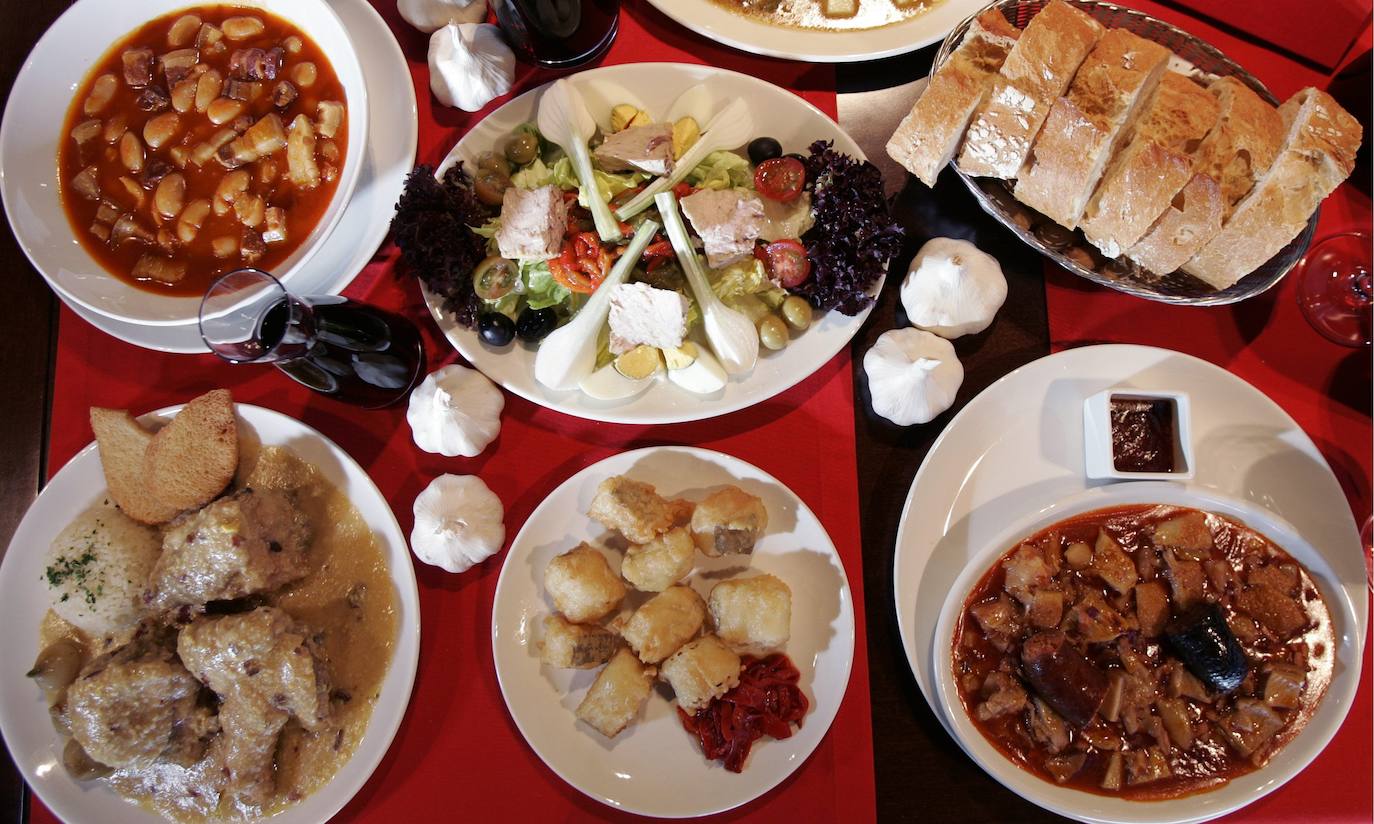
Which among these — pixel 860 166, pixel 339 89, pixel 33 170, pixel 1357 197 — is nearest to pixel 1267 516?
pixel 1357 197

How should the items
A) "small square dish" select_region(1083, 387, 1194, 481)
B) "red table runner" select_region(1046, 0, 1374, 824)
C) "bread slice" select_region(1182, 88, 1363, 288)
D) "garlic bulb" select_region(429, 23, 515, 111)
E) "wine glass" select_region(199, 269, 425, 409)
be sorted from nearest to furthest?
"wine glass" select_region(199, 269, 425, 409) < "bread slice" select_region(1182, 88, 1363, 288) < "small square dish" select_region(1083, 387, 1194, 481) < "garlic bulb" select_region(429, 23, 515, 111) < "red table runner" select_region(1046, 0, 1374, 824)

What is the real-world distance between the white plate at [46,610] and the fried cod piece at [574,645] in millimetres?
327

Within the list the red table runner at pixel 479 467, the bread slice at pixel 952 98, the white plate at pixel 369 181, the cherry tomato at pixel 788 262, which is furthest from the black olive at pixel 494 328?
the bread slice at pixel 952 98

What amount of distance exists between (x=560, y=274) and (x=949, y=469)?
1.12 meters

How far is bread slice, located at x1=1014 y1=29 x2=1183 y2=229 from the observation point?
179 centimetres

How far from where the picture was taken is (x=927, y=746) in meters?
1.98

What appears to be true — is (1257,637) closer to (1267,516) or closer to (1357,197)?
(1267,516)

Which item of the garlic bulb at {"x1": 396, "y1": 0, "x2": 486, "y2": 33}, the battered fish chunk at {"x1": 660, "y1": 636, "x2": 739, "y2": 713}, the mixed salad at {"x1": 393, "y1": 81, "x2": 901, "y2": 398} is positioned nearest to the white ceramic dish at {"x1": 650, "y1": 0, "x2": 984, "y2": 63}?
the mixed salad at {"x1": 393, "y1": 81, "x2": 901, "y2": 398}

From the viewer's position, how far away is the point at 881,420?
209 centimetres

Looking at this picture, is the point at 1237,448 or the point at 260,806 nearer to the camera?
the point at 260,806

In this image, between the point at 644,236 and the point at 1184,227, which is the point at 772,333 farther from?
the point at 1184,227

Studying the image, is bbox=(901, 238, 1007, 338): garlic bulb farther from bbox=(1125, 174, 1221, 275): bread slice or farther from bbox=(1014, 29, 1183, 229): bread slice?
bbox=(1125, 174, 1221, 275): bread slice

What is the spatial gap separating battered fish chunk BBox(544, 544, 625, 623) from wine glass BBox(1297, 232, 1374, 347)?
204 cm

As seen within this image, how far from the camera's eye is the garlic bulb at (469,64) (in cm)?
198
